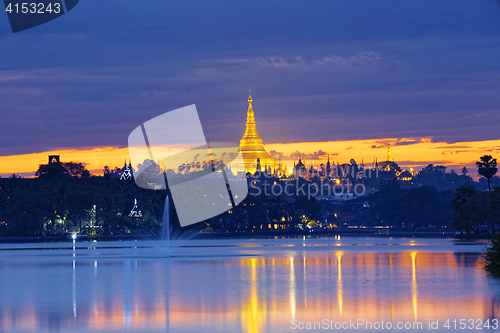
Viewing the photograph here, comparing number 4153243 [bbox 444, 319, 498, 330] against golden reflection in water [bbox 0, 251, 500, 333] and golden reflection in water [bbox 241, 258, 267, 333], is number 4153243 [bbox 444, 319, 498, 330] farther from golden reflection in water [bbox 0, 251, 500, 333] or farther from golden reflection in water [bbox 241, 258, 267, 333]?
golden reflection in water [bbox 241, 258, 267, 333]

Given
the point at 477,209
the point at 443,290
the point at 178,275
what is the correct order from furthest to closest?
the point at 477,209
the point at 178,275
the point at 443,290

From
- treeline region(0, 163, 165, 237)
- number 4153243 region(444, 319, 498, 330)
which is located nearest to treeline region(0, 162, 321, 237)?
treeline region(0, 163, 165, 237)

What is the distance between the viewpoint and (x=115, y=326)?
74.3ft

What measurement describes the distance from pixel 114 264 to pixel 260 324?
3441cm

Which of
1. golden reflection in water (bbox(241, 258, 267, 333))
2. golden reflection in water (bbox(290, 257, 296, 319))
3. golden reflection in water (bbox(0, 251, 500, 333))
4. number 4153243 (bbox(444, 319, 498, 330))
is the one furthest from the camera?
golden reflection in water (bbox(290, 257, 296, 319))

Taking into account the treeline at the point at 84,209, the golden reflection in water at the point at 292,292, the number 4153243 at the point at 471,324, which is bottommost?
the golden reflection in water at the point at 292,292

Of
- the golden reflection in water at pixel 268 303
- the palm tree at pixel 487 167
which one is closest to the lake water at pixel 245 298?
the golden reflection in water at pixel 268 303

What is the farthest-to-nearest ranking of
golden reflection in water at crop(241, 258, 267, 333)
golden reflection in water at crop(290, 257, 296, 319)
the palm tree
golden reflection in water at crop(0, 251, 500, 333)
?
the palm tree, golden reflection in water at crop(290, 257, 296, 319), golden reflection in water at crop(0, 251, 500, 333), golden reflection in water at crop(241, 258, 267, 333)

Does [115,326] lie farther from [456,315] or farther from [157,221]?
[157,221]

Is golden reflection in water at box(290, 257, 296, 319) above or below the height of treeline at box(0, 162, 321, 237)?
below

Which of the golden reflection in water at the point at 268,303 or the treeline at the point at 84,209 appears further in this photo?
the treeline at the point at 84,209

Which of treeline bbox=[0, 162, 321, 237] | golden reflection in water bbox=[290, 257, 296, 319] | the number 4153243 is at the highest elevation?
treeline bbox=[0, 162, 321, 237]

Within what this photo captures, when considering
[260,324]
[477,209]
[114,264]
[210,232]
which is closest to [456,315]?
[260,324]

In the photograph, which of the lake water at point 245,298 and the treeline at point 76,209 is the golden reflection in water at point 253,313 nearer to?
the lake water at point 245,298
